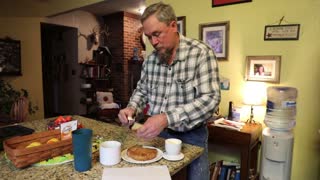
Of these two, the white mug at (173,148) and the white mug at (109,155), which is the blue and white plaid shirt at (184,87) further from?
the white mug at (109,155)

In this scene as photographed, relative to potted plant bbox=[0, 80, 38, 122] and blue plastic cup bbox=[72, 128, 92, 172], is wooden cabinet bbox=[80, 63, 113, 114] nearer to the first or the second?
potted plant bbox=[0, 80, 38, 122]

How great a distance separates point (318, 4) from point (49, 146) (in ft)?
7.20

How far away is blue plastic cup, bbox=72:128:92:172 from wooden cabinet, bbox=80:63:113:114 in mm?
4634

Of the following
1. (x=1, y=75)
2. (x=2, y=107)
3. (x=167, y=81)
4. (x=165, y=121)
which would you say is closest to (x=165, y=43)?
(x=167, y=81)

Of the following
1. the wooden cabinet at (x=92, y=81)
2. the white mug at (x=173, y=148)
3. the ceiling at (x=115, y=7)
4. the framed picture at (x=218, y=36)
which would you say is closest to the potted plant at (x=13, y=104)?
the wooden cabinet at (x=92, y=81)

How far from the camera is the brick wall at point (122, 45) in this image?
5.70 m

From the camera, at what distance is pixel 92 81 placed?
5.71 meters

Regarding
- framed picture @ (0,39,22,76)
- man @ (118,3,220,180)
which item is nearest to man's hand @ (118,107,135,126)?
man @ (118,3,220,180)

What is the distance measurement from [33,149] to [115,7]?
4796mm

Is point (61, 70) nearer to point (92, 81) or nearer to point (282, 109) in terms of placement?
point (92, 81)

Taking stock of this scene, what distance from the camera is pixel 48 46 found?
20.7ft

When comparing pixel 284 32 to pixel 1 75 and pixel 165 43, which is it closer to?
pixel 165 43

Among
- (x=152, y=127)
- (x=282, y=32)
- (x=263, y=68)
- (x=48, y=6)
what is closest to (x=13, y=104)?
(x=48, y=6)

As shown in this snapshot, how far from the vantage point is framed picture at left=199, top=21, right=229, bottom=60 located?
2480mm
